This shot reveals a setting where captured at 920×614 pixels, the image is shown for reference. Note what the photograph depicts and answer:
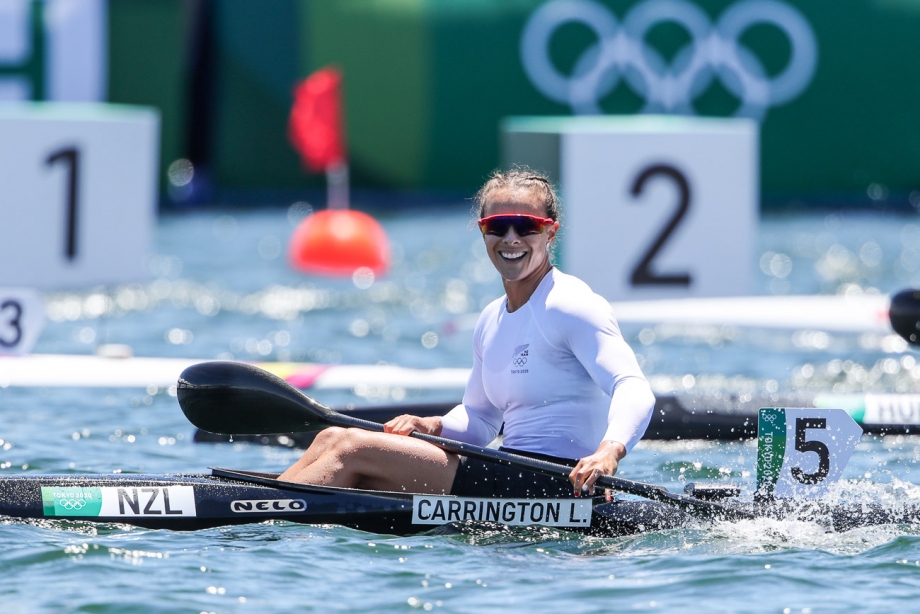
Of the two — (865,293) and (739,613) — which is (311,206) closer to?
(865,293)

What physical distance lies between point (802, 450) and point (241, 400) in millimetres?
1769

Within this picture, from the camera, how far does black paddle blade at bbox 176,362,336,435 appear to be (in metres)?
4.67

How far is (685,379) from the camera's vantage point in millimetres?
8523

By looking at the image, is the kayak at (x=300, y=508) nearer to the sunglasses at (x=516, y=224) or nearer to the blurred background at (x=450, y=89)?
the sunglasses at (x=516, y=224)

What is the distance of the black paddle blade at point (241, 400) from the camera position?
15.3ft

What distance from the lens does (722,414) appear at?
6.55 meters

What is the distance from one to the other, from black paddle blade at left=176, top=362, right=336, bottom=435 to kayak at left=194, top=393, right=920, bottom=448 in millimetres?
1561

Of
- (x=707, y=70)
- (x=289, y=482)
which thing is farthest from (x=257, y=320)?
(x=707, y=70)

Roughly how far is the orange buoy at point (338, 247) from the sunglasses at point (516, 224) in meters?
9.58

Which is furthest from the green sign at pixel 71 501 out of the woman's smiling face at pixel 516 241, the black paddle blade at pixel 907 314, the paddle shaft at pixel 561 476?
the black paddle blade at pixel 907 314

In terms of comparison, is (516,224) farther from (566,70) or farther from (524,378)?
(566,70)

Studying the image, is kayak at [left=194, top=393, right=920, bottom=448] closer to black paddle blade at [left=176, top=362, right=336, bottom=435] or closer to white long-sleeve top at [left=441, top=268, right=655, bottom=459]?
black paddle blade at [left=176, top=362, right=336, bottom=435]

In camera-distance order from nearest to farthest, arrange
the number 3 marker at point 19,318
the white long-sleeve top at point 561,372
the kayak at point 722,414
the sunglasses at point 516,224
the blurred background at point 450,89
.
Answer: the white long-sleeve top at point 561,372 → the sunglasses at point 516,224 → the kayak at point 722,414 → the number 3 marker at point 19,318 → the blurred background at point 450,89

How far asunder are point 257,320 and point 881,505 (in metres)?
7.10
